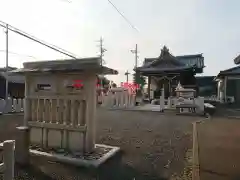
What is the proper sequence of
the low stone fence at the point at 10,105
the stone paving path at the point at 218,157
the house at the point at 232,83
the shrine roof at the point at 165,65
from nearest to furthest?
the stone paving path at the point at 218,157 < the low stone fence at the point at 10,105 < the house at the point at 232,83 < the shrine roof at the point at 165,65

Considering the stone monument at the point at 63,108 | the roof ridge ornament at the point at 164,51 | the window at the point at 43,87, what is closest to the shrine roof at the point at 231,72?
the roof ridge ornament at the point at 164,51

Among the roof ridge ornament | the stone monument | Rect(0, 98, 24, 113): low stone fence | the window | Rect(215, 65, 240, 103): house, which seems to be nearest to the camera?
the stone monument

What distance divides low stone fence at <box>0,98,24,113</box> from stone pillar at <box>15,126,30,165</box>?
11366 millimetres

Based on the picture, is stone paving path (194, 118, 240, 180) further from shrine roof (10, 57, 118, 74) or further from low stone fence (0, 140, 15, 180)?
low stone fence (0, 140, 15, 180)

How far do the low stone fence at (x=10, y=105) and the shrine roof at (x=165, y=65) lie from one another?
17150 millimetres

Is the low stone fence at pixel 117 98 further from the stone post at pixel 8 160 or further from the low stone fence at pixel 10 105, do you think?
the stone post at pixel 8 160

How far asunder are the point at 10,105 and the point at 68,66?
466 inches

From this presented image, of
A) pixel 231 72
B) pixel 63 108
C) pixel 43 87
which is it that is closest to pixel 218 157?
pixel 63 108

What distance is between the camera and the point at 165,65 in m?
27.9

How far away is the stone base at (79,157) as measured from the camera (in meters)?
4.13

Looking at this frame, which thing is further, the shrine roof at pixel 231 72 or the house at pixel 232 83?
the house at pixel 232 83

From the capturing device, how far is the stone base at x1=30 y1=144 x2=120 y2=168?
13.6 feet

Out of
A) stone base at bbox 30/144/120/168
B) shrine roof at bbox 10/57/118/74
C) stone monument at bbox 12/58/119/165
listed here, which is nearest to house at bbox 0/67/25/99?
shrine roof at bbox 10/57/118/74

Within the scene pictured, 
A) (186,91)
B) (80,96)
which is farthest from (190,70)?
(80,96)
